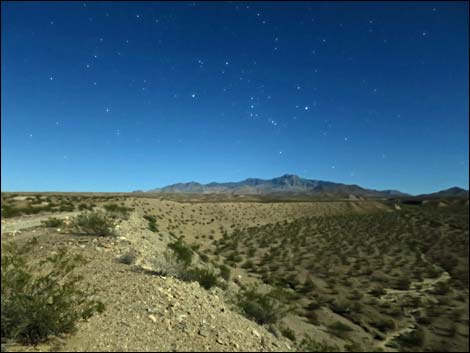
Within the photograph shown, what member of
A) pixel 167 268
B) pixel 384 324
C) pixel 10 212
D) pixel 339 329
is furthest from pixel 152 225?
pixel 384 324

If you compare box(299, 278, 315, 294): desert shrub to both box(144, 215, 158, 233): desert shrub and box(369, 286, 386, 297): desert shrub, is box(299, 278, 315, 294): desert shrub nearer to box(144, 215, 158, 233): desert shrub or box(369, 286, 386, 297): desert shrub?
box(369, 286, 386, 297): desert shrub

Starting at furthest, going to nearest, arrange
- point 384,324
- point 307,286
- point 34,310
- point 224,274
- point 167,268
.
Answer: point 307,286, point 224,274, point 384,324, point 167,268, point 34,310

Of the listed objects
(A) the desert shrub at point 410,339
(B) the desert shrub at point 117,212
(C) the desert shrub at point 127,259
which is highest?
(B) the desert shrub at point 117,212

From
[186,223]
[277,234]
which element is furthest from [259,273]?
[186,223]

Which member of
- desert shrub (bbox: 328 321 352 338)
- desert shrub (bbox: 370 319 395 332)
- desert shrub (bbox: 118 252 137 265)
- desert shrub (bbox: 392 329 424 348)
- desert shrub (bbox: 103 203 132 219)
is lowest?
desert shrub (bbox: 328 321 352 338)

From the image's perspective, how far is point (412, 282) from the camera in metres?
17.0

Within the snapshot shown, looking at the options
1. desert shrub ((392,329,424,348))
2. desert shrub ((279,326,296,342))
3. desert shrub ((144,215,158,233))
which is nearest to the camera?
desert shrub ((279,326,296,342))

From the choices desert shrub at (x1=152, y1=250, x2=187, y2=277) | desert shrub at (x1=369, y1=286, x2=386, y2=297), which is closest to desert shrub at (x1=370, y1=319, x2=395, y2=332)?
desert shrub at (x1=369, y1=286, x2=386, y2=297)

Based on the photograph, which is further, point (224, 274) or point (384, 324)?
point (224, 274)

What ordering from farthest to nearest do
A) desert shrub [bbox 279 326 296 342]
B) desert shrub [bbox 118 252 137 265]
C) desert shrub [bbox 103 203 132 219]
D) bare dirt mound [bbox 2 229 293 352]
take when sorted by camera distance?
desert shrub [bbox 103 203 132 219]
desert shrub [bbox 118 252 137 265]
desert shrub [bbox 279 326 296 342]
bare dirt mound [bbox 2 229 293 352]

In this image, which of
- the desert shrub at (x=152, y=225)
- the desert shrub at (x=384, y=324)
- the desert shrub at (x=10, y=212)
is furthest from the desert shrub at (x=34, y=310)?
the desert shrub at (x=10, y=212)

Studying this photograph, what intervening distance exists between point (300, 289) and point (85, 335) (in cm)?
1477

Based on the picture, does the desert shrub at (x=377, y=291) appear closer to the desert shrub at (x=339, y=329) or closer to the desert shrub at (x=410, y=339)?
the desert shrub at (x=339, y=329)

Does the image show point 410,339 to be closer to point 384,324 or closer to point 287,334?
point 384,324
